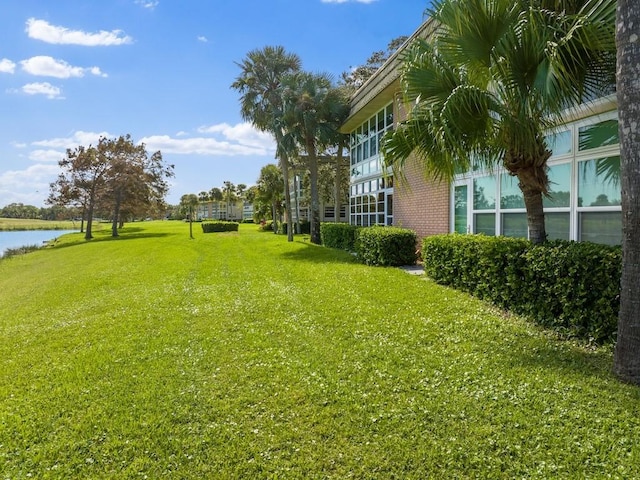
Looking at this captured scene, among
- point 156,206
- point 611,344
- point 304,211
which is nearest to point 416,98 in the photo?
point 611,344

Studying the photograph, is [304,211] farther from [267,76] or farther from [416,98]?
[416,98]

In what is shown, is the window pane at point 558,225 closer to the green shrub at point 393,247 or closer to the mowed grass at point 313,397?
the mowed grass at point 313,397

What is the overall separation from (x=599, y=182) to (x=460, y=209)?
400 centimetres

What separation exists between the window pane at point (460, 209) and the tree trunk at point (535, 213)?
14.0ft

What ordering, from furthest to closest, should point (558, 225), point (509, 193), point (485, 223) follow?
point (485, 223) < point (509, 193) < point (558, 225)

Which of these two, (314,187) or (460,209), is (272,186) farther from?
(460,209)

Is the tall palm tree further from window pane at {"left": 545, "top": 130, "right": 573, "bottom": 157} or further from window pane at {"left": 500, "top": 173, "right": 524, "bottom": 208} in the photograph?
window pane at {"left": 545, "top": 130, "right": 573, "bottom": 157}

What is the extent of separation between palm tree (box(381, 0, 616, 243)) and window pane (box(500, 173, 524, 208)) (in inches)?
91.4

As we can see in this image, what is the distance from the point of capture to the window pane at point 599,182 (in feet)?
19.2

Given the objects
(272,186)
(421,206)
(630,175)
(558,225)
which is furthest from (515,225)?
(272,186)

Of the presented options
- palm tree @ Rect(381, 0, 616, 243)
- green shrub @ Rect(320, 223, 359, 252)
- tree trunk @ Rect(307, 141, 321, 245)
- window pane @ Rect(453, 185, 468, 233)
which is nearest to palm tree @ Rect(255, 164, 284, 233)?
tree trunk @ Rect(307, 141, 321, 245)

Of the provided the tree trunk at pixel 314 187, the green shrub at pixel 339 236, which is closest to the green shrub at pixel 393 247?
the green shrub at pixel 339 236

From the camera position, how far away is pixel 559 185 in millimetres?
6863

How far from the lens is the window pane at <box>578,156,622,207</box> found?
5.84 m
